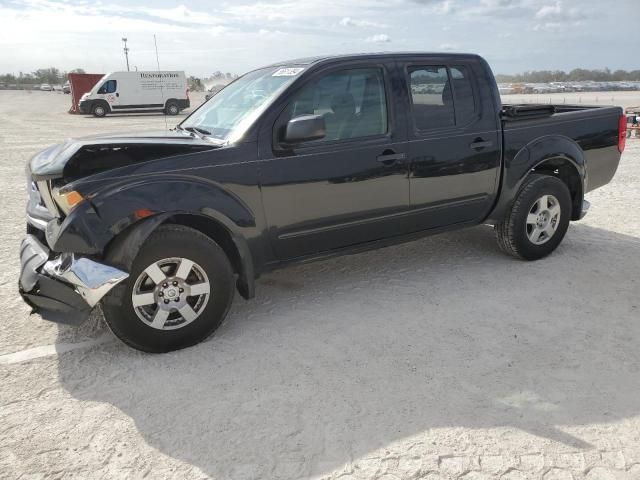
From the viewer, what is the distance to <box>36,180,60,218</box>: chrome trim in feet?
10.4

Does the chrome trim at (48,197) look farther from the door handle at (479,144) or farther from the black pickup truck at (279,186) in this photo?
the door handle at (479,144)

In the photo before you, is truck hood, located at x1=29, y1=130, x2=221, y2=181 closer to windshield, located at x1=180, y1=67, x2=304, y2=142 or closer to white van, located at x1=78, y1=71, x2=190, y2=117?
windshield, located at x1=180, y1=67, x2=304, y2=142

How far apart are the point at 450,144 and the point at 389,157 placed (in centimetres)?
62

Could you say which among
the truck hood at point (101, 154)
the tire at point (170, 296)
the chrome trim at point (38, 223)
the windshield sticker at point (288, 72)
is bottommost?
the tire at point (170, 296)

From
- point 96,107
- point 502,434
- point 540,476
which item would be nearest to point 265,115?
point 502,434

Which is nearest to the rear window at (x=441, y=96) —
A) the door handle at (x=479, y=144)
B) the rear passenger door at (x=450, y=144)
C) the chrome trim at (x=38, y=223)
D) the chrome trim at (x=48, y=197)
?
the rear passenger door at (x=450, y=144)

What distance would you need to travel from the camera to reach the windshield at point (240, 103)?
364 centimetres

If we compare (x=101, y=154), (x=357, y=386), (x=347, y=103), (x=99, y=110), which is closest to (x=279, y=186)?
(x=347, y=103)

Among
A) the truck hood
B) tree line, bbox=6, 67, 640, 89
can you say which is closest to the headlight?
the truck hood

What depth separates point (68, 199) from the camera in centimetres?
302

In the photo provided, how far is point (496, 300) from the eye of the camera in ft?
13.5

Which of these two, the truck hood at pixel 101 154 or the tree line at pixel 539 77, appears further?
the tree line at pixel 539 77

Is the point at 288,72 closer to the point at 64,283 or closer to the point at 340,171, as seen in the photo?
the point at 340,171

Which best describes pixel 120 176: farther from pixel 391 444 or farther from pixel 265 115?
pixel 391 444
